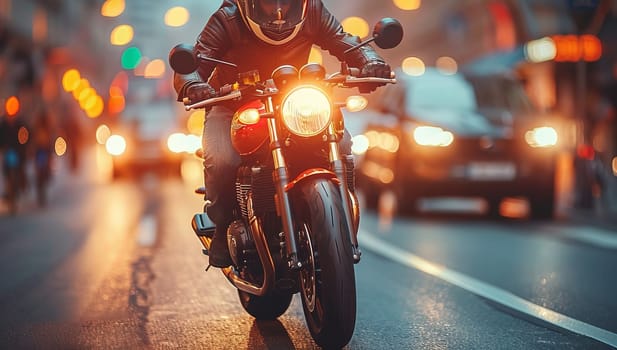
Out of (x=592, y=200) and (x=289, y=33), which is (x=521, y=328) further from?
(x=592, y=200)

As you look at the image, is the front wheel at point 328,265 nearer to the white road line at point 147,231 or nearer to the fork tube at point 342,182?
the fork tube at point 342,182

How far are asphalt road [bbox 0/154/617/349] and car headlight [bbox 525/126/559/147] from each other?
3.57 feet

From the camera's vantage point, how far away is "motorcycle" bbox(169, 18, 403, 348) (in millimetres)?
5207

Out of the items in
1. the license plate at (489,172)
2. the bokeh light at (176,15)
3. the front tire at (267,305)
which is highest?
the bokeh light at (176,15)

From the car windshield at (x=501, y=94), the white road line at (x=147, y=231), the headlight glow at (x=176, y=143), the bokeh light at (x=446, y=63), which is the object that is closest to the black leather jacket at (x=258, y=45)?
the white road line at (x=147, y=231)

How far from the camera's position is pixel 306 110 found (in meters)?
5.44

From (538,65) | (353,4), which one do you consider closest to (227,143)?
(538,65)

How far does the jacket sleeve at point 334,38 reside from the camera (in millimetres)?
6219

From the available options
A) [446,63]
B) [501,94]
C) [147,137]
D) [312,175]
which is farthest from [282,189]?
[446,63]

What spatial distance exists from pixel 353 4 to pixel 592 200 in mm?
79228

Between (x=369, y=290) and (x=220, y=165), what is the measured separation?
6.88 feet

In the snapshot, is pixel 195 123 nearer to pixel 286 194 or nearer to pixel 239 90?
pixel 239 90

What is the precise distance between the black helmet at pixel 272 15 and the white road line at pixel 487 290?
85.4 inches

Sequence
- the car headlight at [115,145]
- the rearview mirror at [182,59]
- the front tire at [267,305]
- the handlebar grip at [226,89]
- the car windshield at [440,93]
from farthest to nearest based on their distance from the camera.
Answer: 1. the car headlight at [115,145]
2. the car windshield at [440,93]
3. the front tire at [267,305]
4. the handlebar grip at [226,89]
5. the rearview mirror at [182,59]
